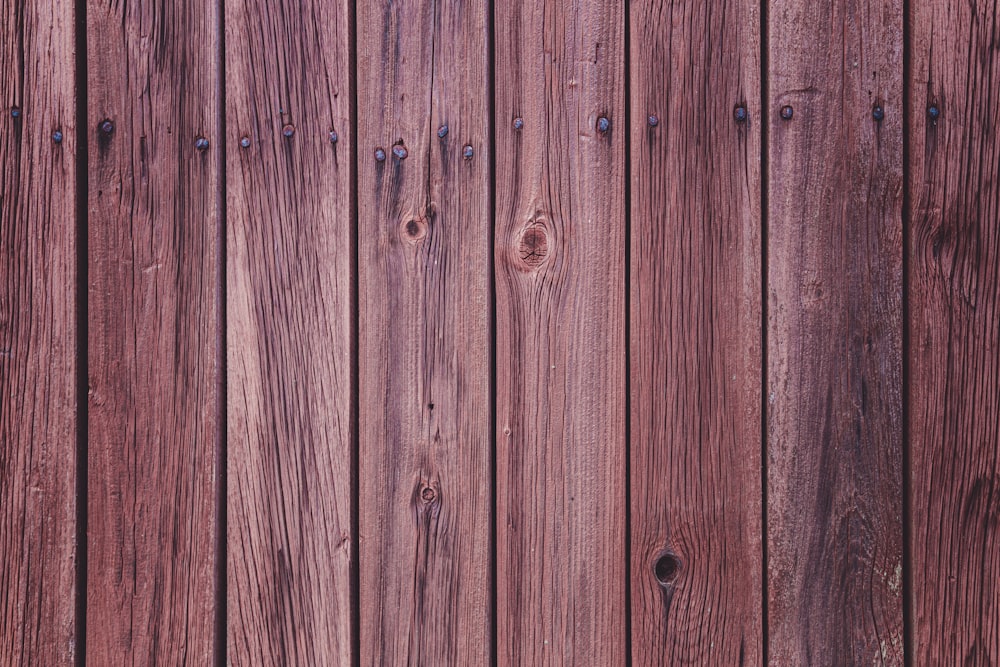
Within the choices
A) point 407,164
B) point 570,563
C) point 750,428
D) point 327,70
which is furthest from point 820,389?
point 327,70

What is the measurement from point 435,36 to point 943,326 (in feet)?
3.09

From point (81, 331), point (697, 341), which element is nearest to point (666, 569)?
point (697, 341)

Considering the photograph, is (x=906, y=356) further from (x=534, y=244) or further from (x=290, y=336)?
(x=290, y=336)

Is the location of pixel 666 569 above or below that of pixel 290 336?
below

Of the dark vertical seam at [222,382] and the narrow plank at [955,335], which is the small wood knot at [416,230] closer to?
the dark vertical seam at [222,382]

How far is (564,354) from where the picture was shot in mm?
941

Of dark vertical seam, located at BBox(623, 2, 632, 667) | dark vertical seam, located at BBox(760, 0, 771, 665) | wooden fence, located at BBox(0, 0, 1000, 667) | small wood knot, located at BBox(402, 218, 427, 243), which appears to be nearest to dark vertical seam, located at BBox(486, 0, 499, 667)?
wooden fence, located at BBox(0, 0, 1000, 667)

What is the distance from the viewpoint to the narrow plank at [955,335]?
913 millimetres

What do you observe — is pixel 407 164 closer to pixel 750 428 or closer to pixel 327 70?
pixel 327 70

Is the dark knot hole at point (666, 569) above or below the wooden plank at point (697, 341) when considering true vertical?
below

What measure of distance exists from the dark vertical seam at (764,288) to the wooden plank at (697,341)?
1 cm

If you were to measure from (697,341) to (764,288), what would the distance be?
14cm

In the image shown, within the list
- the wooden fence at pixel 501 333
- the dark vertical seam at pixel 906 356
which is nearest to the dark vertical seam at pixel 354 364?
the wooden fence at pixel 501 333

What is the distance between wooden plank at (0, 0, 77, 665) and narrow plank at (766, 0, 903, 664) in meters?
1.17
